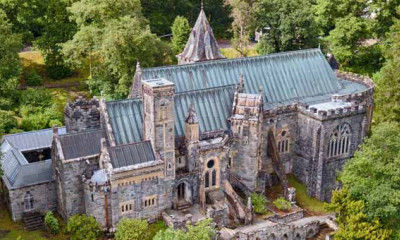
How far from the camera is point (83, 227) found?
1978 inches

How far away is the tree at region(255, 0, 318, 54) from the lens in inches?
3597

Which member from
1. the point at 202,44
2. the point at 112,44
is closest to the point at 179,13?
the point at 112,44

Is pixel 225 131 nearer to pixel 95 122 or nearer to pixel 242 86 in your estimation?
pixel 242 86

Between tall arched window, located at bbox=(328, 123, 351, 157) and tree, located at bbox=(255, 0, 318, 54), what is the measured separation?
1193 inches

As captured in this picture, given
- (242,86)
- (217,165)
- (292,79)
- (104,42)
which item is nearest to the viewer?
(217,165)

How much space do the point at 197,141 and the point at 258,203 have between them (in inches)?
396

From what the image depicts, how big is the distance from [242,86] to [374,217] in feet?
68.6

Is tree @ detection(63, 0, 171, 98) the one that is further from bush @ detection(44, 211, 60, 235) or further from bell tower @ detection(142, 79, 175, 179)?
bush @ detection(44, 211, 60, 235)

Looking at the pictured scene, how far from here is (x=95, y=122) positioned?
59000 mm

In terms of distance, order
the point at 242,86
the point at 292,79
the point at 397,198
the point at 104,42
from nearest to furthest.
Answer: the point at 397,198 < the point at 242,86 < the point at 292,79 < the point at 104,42

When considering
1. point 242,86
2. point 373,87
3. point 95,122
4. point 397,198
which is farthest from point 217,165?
point 373,87

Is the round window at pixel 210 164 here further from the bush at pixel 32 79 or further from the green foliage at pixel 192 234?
the bush at pixel 32 79

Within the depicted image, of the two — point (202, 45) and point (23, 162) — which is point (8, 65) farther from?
point (202, 45)

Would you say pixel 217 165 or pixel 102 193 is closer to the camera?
pixel 102 193
